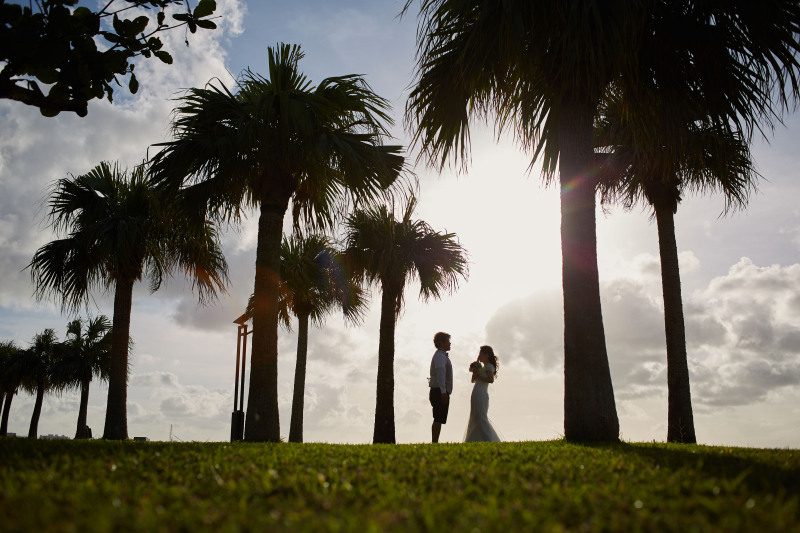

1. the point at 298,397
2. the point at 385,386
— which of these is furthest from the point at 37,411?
the point at 385,386

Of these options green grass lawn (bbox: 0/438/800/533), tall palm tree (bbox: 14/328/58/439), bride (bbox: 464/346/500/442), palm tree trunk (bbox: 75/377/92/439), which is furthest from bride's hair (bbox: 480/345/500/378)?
tall palm tree (bbox: 14/328/58/439)

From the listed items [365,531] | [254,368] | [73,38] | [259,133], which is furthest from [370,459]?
[259,133]

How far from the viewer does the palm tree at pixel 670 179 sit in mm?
10625

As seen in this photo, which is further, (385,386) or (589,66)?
(385,386)

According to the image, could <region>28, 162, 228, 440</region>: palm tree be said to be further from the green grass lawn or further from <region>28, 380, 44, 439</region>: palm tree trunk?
<region>28, 380, 44, 439</region>: palm tree trunk

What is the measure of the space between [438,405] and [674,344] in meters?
5.95

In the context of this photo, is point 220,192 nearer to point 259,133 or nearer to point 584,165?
point 259,133

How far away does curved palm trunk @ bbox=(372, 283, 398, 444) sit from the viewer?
62.8 ft

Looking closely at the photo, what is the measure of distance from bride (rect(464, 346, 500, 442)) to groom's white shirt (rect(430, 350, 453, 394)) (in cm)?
52

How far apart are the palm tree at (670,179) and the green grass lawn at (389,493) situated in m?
6.81

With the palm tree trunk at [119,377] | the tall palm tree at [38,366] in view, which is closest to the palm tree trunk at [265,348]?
→ the palm tree trunk at [119,377]

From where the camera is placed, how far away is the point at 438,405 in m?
13.2

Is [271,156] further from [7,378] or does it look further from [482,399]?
[7,378]

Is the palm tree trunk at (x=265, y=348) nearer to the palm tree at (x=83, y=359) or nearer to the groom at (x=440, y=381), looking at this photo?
the groom at (x=440, y=381)
